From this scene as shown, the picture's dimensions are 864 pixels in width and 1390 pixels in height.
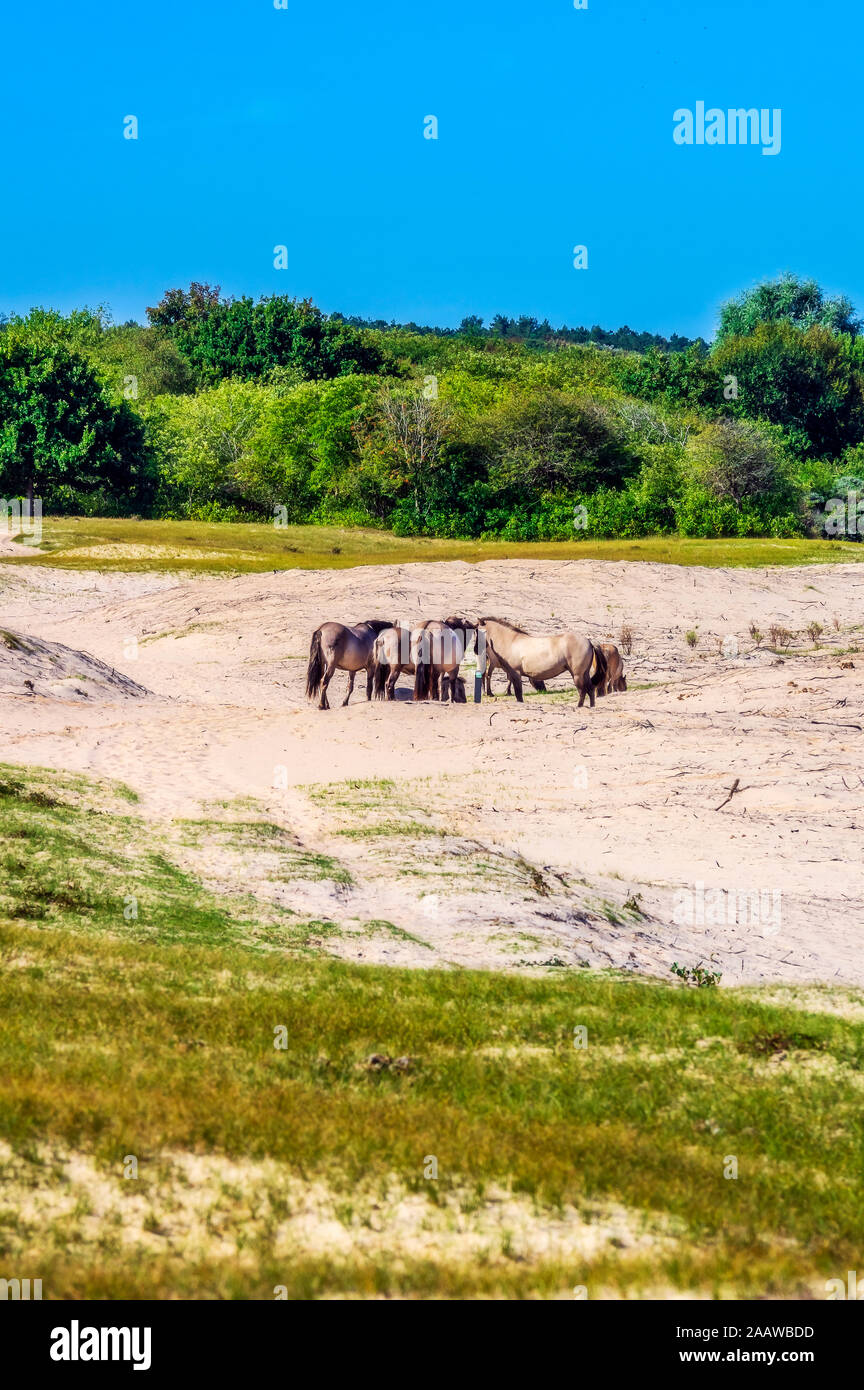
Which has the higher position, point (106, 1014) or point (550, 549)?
point (550, 549)

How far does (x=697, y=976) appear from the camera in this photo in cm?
1345

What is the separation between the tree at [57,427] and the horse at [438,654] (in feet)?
161

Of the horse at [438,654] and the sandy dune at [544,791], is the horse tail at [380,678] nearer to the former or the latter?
the horse at [438,654]

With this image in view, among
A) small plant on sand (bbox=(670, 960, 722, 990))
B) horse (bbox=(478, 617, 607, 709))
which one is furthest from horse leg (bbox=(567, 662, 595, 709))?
small plant on sand (bbox=(670, 960, 722, 990))

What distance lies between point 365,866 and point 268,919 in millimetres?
2731

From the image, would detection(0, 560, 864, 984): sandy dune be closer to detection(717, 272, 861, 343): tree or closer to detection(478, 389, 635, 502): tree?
detection(478, 389, 635, 502): tree

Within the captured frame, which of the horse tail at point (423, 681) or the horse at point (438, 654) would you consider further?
the horse tail at point (423, 681)

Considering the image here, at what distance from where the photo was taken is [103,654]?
38562 millimetres

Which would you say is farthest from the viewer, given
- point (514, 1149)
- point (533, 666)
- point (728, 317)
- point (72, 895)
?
point (728, 317)

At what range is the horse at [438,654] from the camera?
91.3 ft

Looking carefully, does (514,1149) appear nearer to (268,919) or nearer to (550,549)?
(268,919)

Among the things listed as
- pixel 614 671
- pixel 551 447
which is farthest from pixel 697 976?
pixel 551 447

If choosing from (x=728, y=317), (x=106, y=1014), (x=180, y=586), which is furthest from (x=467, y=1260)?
(x=728, y=317)

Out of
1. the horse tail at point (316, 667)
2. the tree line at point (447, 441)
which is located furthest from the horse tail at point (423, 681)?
the tree line at point (447, 441)
